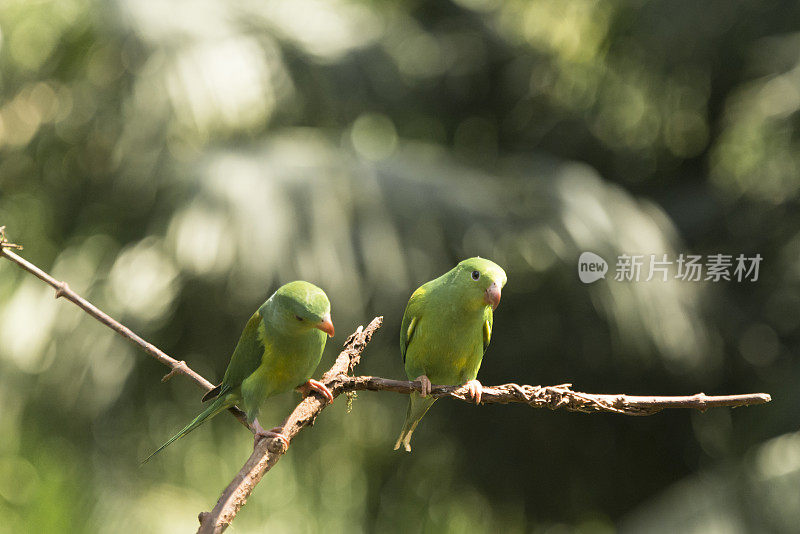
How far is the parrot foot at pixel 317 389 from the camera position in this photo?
3.04 feet

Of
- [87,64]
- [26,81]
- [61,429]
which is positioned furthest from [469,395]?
[26,81]

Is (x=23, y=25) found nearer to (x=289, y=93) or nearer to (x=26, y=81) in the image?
(x=26, y=81)

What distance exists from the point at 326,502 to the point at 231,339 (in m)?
1.48

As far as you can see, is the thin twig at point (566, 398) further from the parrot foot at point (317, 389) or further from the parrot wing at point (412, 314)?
the parrot wing at point (412, 314)

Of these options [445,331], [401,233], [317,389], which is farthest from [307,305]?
[401,233]

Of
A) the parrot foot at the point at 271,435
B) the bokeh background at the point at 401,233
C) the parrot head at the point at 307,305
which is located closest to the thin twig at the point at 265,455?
the parrot foot at the point at 271,435

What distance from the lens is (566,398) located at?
35.9 inches

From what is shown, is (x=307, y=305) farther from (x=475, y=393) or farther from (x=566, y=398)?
(x=566, y=398)

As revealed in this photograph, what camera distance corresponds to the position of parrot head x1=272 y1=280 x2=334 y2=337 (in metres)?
0.86

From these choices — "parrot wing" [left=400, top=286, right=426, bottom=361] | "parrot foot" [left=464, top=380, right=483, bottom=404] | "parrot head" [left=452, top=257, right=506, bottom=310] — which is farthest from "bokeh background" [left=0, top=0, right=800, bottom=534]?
"parrot foot" [left=464, top=380, right=483, bottom=404]

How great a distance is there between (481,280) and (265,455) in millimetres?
390

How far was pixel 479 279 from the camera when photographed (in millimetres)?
1015

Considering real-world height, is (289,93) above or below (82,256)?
above

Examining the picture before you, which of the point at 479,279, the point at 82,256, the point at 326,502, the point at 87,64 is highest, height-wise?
the point at 87,64
